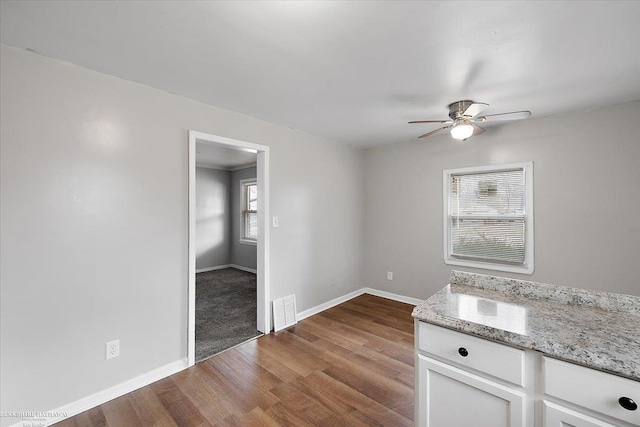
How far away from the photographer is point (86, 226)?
1963 mm

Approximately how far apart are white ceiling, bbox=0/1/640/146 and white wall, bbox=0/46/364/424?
0.74 ft

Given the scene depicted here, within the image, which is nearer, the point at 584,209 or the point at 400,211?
the point at 584,209

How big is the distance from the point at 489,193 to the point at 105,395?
4.29 m

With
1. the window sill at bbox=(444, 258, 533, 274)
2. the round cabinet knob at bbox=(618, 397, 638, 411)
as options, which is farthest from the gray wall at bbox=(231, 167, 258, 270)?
the round cabinet knob at bbox=(618, 397, 638, 411)

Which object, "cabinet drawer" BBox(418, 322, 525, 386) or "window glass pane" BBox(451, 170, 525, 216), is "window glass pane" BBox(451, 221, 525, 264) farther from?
"cabinet drawer" BBox(418, 322, 525, 386)

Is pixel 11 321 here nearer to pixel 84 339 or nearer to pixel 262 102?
pixel 84 339

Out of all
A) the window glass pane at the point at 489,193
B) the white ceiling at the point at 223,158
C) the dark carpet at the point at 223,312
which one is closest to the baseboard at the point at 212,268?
the dark carpet at the point at 223,312

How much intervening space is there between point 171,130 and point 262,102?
838 millimetres

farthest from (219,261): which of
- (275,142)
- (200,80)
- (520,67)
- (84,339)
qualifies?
(520,67)

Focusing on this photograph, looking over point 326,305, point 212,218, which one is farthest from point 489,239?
point 212,218

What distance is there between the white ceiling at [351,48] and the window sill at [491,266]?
179 cm

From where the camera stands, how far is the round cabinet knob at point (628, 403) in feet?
2.97

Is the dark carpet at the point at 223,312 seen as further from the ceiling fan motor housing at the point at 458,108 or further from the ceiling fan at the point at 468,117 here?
the ceiling fan motor housing at the point at 458,108

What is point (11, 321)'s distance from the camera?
1.70 m
